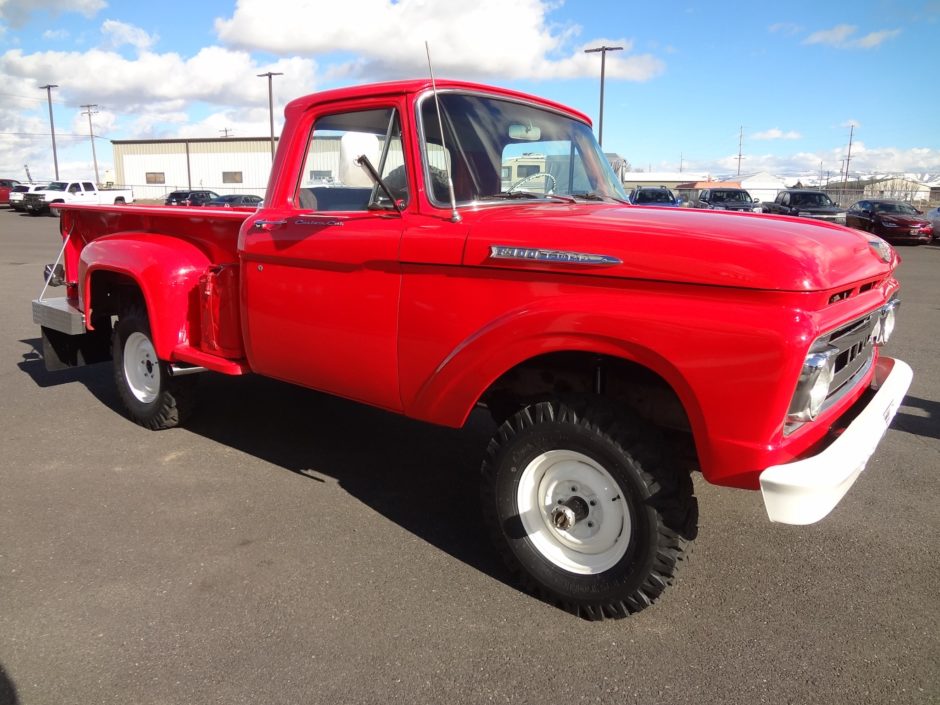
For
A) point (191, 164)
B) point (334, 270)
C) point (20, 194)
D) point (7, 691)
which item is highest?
point (191, 164)

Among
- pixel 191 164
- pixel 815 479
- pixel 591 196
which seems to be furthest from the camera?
pixel 191 164

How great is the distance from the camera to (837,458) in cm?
240

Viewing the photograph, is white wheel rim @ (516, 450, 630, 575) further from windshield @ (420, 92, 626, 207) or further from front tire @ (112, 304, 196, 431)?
front tire @ (112, 304, 196, 431)

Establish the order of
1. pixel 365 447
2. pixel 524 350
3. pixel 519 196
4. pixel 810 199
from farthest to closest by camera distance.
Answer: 1. pixel 810 199
2. pixel 365 447
3. pixel 519 196
4. pixel 524 350

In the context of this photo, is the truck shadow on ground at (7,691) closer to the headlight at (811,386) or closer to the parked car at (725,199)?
the headlight at (811,386)

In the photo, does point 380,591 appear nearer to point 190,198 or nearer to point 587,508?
point 587,508

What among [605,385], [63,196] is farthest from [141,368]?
[63,196]

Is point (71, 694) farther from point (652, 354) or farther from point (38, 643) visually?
point (652, 354)

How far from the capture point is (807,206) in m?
22.9

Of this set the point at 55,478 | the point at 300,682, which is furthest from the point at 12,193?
the point at 300,682

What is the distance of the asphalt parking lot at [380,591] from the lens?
2.45 m

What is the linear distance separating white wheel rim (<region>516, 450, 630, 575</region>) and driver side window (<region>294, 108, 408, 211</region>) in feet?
4.40

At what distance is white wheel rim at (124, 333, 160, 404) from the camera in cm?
484

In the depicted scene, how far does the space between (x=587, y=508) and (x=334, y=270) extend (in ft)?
5.13
